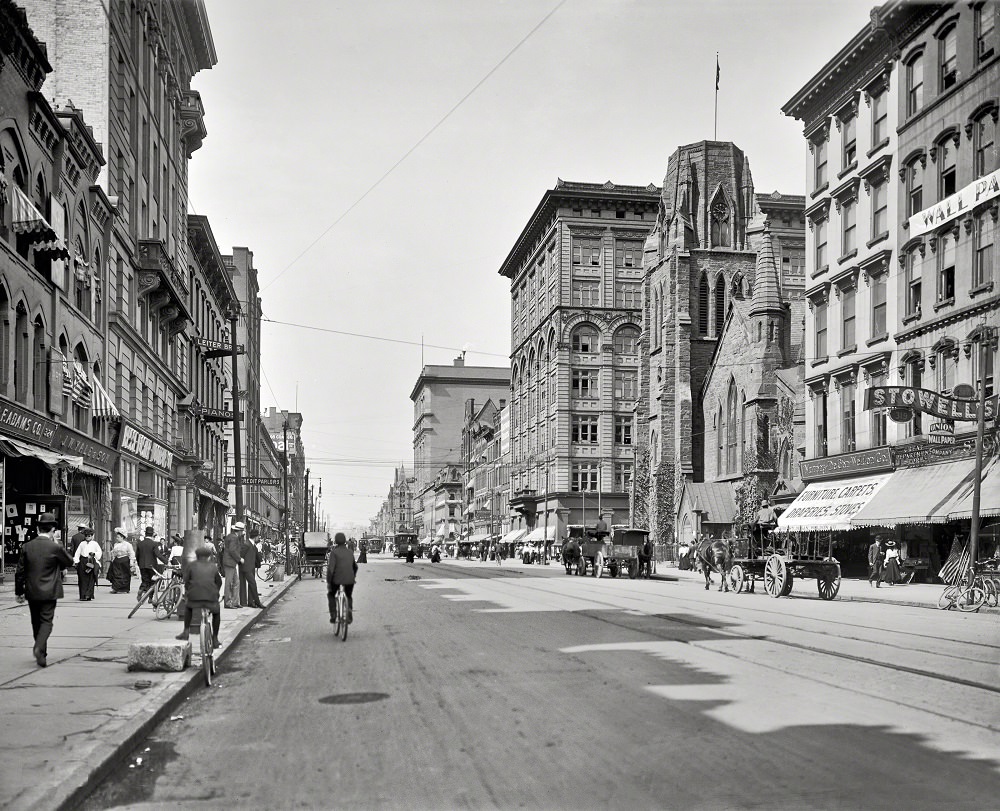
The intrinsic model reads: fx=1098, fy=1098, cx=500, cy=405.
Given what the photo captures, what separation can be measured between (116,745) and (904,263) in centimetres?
3484

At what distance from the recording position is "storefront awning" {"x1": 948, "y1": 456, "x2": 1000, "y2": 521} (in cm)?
2970

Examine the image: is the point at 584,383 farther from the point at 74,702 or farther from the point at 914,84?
the point at 74,702

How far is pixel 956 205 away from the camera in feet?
111

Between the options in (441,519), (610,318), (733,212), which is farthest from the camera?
(441,519)

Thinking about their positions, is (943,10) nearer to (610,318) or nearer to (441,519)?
(610,318)

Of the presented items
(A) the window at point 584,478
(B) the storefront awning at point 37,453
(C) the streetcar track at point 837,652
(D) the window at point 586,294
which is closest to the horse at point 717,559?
(C) the streetcar track at point 837,652

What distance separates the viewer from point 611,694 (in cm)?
1074

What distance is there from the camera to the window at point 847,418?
4166cm

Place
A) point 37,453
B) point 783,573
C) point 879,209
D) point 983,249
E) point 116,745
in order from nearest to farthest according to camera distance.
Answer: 1. point 116,745
2. point 37,453
3. point 783,573
4. point 983,249
5. point 879,209

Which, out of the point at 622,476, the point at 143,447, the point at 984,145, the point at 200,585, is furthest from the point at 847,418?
the point at 622,476

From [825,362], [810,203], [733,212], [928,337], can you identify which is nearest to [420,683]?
[928,337]

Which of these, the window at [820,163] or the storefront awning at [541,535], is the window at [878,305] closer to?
the window at [820,163]

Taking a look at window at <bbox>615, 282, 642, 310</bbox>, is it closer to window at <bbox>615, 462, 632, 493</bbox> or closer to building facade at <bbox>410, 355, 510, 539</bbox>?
window at <bbox>615, 462, 632, 493</bbox>

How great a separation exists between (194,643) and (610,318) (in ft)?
273
